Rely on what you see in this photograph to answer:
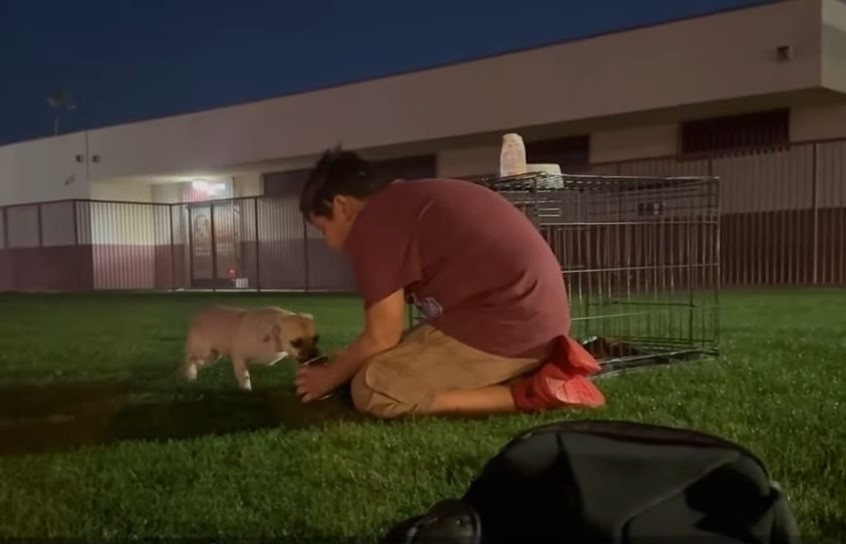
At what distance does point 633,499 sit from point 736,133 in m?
8.58

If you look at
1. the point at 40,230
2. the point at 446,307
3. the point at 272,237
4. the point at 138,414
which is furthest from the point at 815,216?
the point at 40,230

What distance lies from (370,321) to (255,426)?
35cm

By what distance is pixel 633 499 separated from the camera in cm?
85

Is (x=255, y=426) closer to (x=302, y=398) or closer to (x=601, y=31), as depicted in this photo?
(x=302, y=398)

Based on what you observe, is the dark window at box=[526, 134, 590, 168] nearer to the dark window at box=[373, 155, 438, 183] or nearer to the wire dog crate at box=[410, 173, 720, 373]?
the dark window at box=[373, 155, 438, 183]

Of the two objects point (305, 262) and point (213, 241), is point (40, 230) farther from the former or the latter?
point (305, 262)

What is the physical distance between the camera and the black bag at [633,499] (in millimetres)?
847

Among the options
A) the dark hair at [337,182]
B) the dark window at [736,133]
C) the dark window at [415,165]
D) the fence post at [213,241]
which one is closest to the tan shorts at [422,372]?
the dark hair at [337,182]

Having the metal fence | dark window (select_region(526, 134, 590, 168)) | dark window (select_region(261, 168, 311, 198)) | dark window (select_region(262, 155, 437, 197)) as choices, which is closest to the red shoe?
the metal fence

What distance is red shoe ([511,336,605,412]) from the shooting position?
1939mm

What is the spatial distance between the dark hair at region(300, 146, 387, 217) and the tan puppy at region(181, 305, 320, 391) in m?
0.51

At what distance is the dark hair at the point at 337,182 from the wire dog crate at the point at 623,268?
2.00 ft

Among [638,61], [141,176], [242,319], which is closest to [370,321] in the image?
[242,319]

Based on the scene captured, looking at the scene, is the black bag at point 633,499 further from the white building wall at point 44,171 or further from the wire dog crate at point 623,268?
the white building wall at point 44,171
